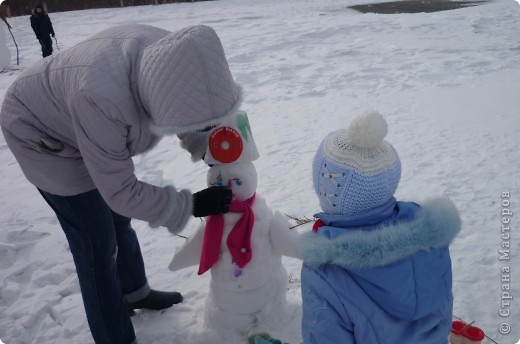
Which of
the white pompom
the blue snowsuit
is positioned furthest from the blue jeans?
the white pompom

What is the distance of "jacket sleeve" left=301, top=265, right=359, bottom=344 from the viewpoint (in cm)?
135

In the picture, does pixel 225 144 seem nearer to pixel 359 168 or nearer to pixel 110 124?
pixel 110 124

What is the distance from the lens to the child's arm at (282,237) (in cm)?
219

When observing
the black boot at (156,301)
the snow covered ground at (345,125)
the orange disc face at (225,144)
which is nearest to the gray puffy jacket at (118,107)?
the orange disc face at (225,144)

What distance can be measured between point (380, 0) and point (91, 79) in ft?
43.0

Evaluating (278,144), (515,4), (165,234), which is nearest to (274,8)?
(515,4)

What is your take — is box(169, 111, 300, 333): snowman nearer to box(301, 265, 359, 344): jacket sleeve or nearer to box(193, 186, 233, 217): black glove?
box(193, 186, 233, 217): black glove

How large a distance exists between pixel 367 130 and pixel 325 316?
21.2 inches

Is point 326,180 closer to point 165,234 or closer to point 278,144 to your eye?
point 165,234

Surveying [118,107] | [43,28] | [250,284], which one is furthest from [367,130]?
[43,28]

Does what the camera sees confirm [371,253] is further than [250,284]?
No

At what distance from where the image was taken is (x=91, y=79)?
1546 millimetres

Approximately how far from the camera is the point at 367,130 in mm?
1276

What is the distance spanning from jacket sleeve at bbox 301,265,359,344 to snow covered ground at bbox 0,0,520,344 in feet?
2.99
